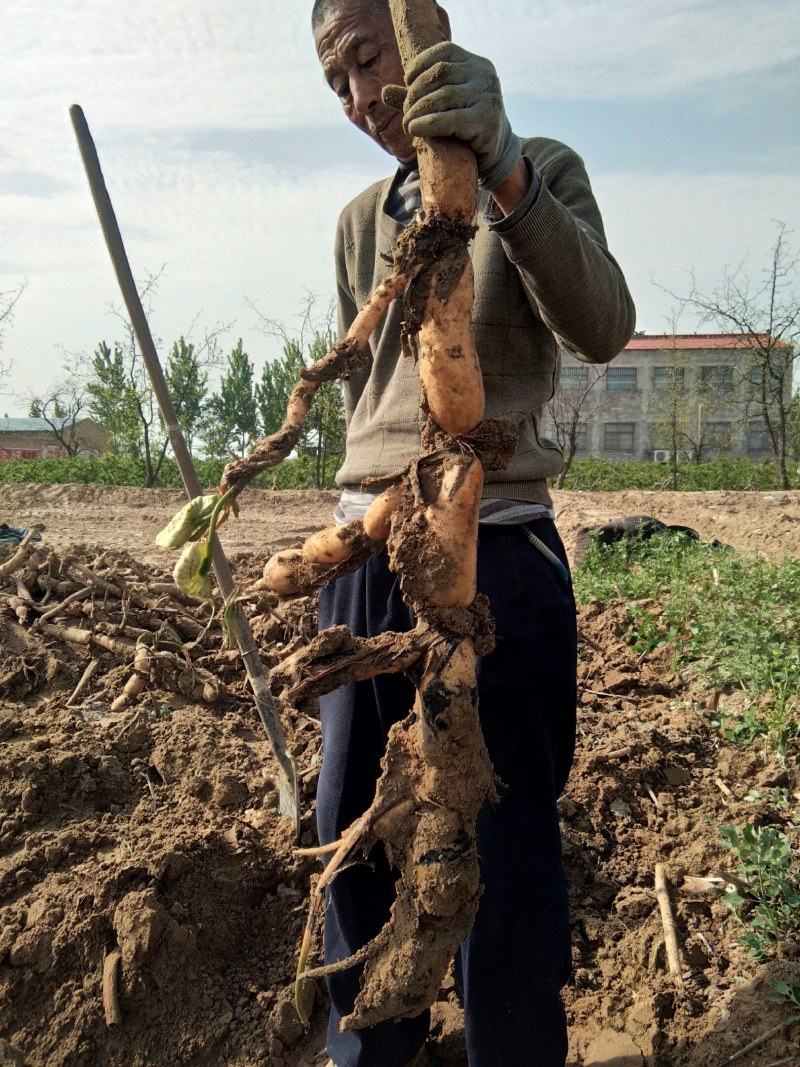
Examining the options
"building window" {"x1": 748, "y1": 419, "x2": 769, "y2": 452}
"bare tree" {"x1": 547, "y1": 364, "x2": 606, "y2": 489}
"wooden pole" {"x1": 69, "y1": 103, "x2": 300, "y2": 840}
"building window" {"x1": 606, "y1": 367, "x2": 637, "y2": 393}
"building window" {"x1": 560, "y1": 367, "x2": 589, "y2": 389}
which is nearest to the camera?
"wooden pole" {"x1": 69, "y1": 103, "x2": 300, "y2": 840}

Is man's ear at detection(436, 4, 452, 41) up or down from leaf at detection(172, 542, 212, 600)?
up

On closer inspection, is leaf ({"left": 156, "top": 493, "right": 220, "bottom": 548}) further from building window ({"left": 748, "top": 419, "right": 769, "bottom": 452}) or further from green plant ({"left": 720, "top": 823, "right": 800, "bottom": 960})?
building window ({"left": 748, "top": 419, "right": 769, "bottom": 452})

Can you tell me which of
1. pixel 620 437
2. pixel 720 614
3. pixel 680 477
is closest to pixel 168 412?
pixel 720 614

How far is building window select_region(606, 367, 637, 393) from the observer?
35.8 metres

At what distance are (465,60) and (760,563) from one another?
426cm

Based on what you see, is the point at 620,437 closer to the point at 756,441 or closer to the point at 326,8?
the point at 756,441

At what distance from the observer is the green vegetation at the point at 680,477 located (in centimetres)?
1986

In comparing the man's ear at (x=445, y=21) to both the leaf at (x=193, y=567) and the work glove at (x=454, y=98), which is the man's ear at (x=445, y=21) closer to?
the work glove at (x=454, y=98)

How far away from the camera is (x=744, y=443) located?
117 ft

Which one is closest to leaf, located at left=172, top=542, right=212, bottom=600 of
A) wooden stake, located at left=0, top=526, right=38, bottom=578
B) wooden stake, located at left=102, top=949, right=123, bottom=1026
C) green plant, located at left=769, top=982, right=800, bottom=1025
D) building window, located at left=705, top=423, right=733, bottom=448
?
wooden stake, located at left=102, top=949, right=123, bottom=1026

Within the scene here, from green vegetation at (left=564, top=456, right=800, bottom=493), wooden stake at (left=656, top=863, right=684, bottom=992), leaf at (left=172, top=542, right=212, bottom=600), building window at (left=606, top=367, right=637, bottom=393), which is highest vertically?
building window at (left=606, top=367, right=637, bottom=393)

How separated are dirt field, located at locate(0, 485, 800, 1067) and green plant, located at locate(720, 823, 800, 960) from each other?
6 centimetres

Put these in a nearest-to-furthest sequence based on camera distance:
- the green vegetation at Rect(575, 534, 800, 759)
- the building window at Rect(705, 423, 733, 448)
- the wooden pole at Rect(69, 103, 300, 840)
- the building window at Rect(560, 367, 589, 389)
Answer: the wooden pole at Rect(69, 103, 300, 840) → the green vegetation at Rect(575, 534, 800, 759) → the building window at Rect(560, 367, 589, 389) → the building window at Rect(705, 423, 733, 448)

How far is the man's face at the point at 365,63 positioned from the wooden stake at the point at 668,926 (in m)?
2.19
